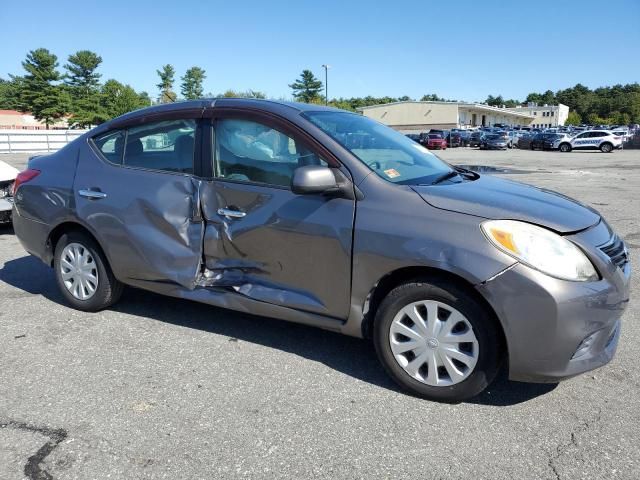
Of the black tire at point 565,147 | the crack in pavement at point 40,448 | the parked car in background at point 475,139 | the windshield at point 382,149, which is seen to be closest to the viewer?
the crack in pavement at point 40,448

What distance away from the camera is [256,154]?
11.4ft

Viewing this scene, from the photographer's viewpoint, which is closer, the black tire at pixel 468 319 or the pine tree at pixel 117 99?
the black tire at pixel 468 319

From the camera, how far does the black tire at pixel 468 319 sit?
2.73 metres

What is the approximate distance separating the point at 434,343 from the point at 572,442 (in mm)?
806

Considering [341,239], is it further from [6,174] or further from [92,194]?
[6,174]

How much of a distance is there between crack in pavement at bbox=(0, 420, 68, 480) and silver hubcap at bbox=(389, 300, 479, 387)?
5.93ft

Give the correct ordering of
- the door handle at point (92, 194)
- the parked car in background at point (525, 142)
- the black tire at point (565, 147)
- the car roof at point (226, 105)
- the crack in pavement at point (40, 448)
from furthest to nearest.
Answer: the parked car in background at point (525, 142), the black tire at point (565, 147), the door handle at point (92, 194), the car roof at point (226, 105), the crack in pavement at point (40, 448)

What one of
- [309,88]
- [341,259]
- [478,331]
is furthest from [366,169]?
[309,88]

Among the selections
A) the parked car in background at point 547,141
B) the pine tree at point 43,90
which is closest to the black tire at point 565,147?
the parked car in background at point 547,141

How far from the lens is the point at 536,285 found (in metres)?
2.55

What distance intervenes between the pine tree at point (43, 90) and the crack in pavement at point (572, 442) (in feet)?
244

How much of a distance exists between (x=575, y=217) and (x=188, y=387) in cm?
247

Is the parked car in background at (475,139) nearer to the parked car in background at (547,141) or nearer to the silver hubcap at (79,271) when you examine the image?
the parked car in background at (547,141)

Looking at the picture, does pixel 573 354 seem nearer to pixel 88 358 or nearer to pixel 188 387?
pixel 188 387
